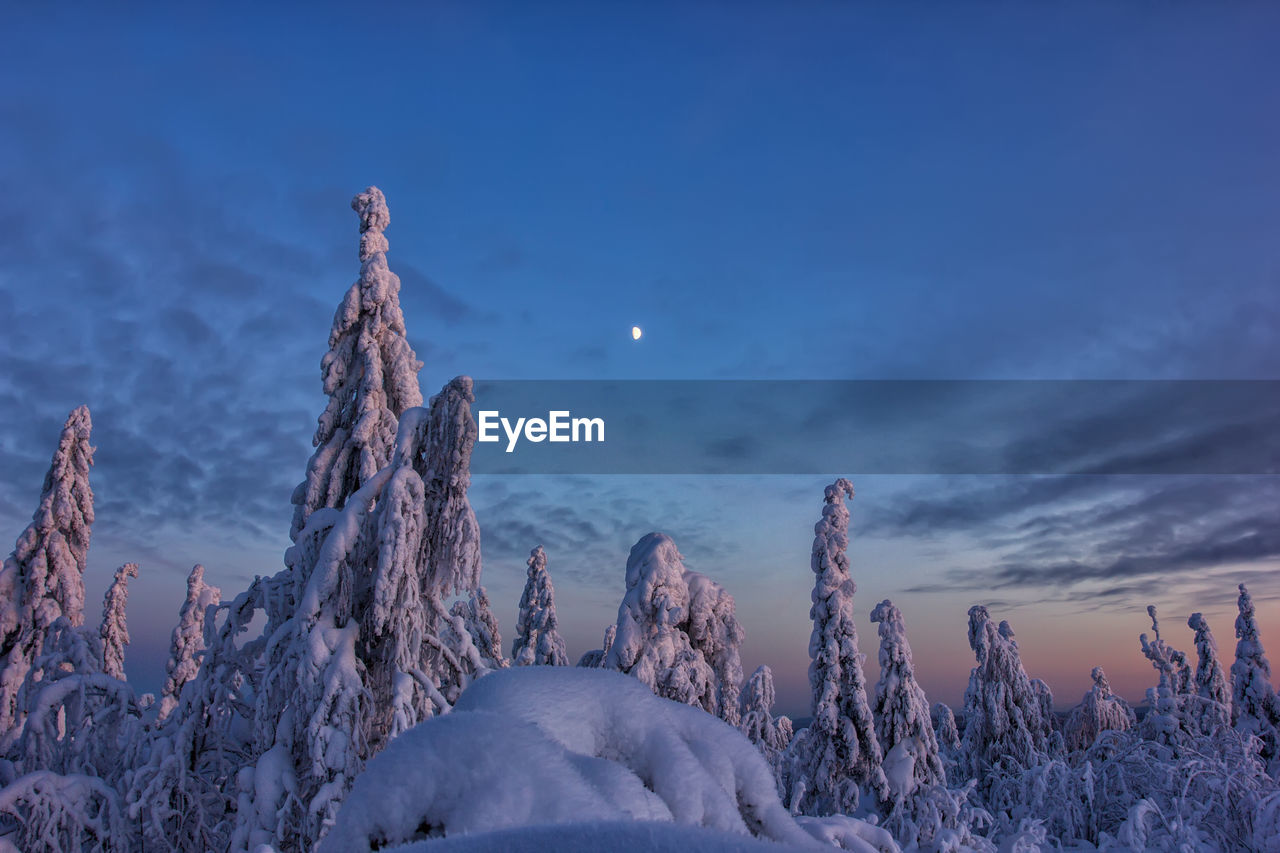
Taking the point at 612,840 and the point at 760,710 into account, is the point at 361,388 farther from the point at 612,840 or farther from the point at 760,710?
the point at 760,710

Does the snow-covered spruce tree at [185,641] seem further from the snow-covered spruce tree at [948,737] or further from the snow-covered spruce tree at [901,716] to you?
the snow-covered spruce tree at [948,737]

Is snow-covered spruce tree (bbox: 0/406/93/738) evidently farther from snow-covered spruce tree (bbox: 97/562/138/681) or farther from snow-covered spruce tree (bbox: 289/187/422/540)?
snow-covered spruce tree (bbox: 97/562/138/681)

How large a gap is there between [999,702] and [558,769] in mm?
38211

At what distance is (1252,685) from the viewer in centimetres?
2784

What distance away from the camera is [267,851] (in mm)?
6773

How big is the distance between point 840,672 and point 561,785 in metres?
21.6

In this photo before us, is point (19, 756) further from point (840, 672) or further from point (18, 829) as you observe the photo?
point (840, 672)

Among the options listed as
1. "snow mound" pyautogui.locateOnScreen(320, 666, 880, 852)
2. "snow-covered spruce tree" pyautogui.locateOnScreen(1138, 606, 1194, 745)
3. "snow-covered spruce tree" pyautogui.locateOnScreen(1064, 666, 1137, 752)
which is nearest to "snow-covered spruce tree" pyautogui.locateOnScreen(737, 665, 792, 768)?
"snow-covered spruce tree" pyautogui.locateOnScreen(1138, 606, 1194, 745)

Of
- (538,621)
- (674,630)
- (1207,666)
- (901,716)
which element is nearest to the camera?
(674,630)

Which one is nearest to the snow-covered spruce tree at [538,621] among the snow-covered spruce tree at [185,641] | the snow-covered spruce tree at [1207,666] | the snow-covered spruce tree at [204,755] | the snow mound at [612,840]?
the snow-covered spruce tree at [185,641]

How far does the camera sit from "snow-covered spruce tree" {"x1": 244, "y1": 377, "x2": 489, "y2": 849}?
29.2 feet

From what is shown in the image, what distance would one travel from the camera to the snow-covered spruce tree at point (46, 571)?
1630 centimetres

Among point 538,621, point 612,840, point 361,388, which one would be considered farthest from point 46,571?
point 612,840

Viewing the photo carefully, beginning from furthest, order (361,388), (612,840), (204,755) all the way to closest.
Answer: (361,388) → (204,755) → (612,840)
